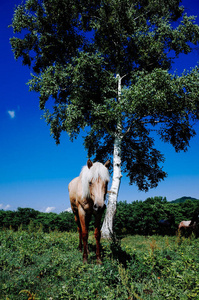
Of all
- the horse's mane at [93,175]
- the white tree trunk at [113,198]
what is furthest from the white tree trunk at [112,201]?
the horse's mane at [93,175]

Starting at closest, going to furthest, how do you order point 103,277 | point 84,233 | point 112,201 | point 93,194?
point 103,277 < point 93,194 < point 84,233 < point 112,201

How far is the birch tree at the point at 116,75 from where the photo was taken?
13.2 meters

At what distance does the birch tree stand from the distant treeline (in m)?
2.26

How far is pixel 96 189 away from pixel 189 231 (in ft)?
35.4

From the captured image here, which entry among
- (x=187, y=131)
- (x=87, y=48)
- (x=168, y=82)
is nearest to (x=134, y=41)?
(x=87, y=48)

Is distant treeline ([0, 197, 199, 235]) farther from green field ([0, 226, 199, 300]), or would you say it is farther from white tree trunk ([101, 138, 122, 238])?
green field ([0, 226, 199, 300])

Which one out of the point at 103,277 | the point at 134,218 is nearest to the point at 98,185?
the point at 103,277

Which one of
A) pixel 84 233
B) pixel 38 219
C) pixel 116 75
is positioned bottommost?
pixel 84 233

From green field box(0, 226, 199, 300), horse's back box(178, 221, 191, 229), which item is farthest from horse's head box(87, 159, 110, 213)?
horse's back box(178, 221, 191, 229)

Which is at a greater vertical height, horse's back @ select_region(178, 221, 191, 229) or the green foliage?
the green foliage

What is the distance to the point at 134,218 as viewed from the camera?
14523mm

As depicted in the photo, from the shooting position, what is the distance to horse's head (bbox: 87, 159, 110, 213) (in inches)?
185

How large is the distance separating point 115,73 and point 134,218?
34.1 feet

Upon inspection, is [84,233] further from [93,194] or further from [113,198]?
[113,198]
